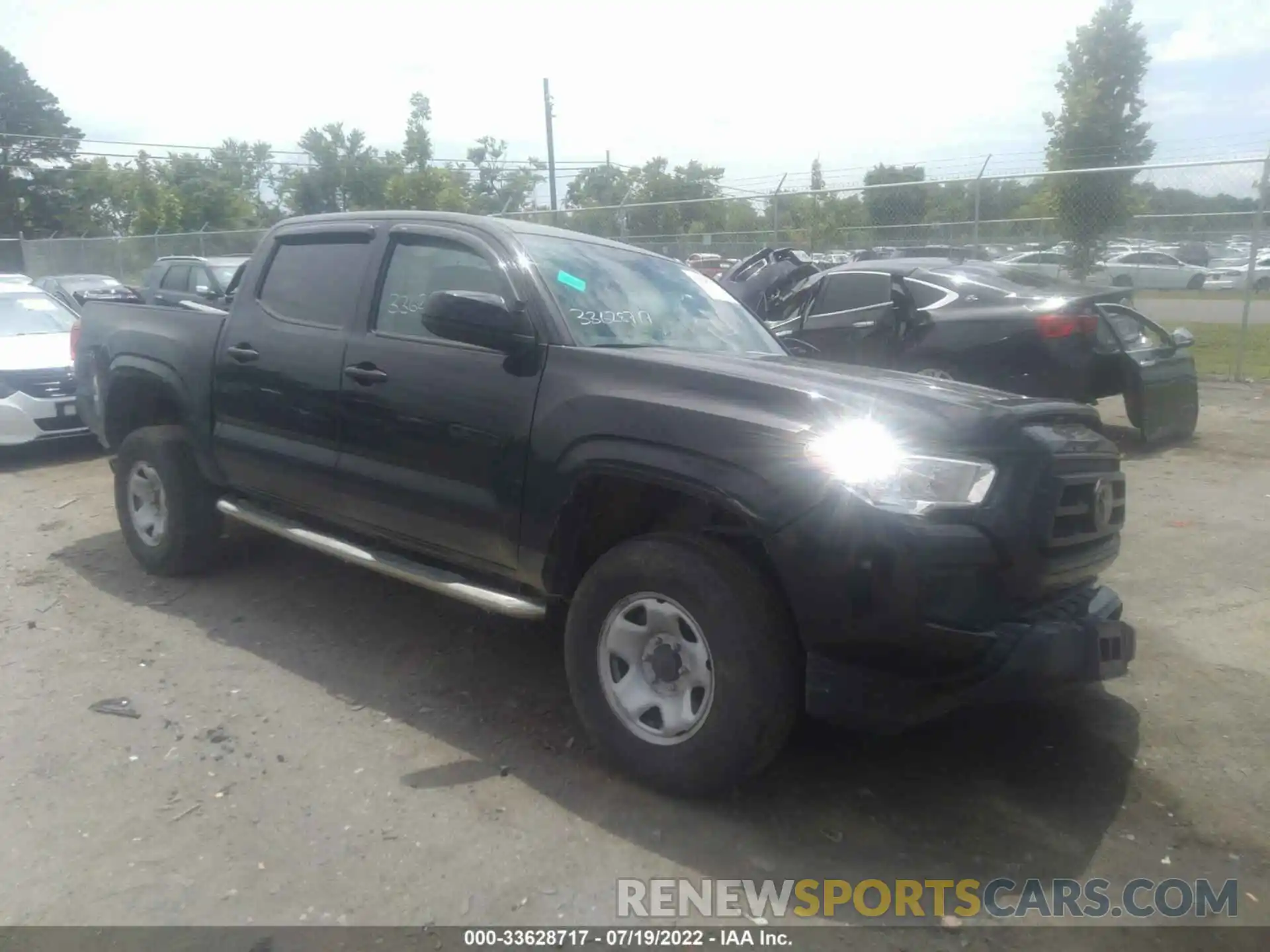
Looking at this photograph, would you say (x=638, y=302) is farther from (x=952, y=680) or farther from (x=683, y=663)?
(x=952, y=680)

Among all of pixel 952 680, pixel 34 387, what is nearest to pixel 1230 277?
pixel 952 680

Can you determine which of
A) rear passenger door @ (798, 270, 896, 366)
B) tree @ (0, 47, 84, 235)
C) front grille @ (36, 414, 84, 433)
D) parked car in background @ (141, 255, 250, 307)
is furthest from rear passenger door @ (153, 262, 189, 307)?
tree @ (0, 47, 84, 235)

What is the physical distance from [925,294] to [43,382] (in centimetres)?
777

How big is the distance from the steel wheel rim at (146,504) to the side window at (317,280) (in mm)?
1301

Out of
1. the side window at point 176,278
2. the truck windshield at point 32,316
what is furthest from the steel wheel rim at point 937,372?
the side window at point 176,278

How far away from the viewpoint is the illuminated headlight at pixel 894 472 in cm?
306

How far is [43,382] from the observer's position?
9.04m

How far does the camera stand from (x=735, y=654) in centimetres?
319

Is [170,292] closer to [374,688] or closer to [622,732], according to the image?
[374,688]

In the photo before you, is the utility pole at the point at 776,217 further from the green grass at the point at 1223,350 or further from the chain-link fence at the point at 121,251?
the chain-link fence at the point at 121,251

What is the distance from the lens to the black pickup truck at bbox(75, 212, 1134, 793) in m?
3.07

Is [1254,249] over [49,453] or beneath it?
over

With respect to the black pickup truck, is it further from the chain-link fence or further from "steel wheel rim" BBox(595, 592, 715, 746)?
the chain-link fence

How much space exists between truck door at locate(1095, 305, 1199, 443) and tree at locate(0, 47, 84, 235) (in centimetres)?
6281
